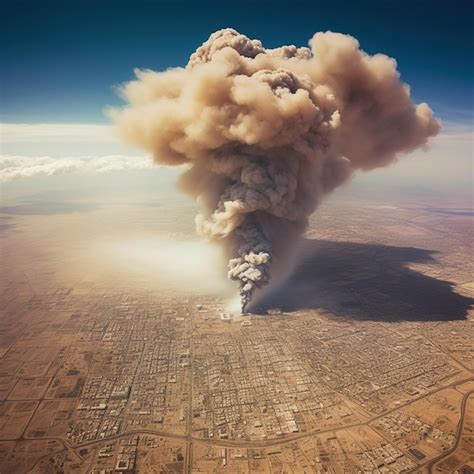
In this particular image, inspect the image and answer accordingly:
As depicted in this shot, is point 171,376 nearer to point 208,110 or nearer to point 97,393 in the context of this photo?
point 97,393

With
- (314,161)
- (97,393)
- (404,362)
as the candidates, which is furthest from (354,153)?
(97,393)

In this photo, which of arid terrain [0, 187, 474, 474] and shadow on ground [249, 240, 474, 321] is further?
shadow on ground [249, 240, 474, 321]

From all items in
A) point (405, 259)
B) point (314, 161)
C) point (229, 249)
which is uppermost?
point (314, 161)

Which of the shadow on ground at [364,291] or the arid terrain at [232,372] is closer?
the arid terrain at [232,372]
